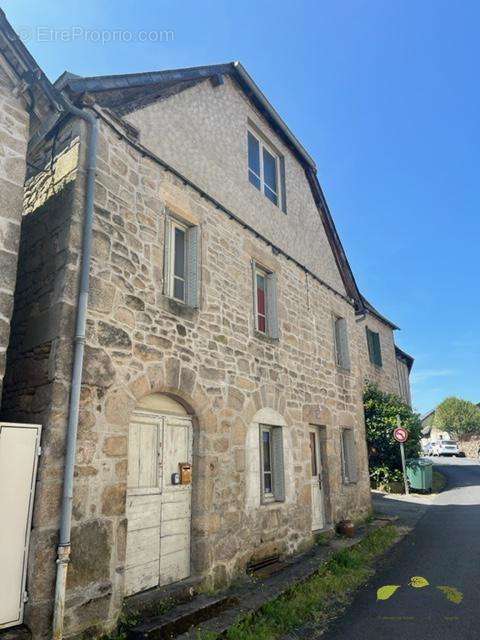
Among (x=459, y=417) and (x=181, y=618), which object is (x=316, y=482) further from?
(x=459, y=417)

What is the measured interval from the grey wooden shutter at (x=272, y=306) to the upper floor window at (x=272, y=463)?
1665 millimetres

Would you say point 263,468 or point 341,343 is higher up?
point 341,343

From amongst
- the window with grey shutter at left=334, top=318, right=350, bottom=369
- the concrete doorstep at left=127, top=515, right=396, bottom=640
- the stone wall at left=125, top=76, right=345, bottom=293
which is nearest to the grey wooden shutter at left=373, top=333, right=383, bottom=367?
the window with grey shutter at left=334, top=318, right=350, bottom=369

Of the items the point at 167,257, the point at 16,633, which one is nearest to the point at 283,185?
the point at 167,257

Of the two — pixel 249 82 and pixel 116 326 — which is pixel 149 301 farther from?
pixel 249 82

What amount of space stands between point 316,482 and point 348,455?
5.54 feet

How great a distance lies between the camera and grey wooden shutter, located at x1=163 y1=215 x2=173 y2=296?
18.6 ft

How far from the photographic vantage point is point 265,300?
7969 millimetres

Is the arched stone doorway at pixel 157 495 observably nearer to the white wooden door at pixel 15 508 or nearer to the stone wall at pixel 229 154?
the white wooden door at pixel 15 508

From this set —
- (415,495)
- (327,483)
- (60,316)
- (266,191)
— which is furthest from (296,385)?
(415,495)

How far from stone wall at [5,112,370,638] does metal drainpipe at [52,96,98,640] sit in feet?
0.24

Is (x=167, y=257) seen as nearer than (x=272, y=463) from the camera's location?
Yes

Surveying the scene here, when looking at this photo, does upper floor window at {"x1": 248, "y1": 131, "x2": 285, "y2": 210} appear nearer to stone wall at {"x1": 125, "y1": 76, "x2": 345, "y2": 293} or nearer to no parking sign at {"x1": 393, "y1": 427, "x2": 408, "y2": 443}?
stone wall at {"x1": 125, "y1": 76, "x2": 345, "y2": 293}

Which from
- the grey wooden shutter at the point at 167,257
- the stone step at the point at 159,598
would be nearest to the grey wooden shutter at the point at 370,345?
the grey wooden shutter at the point at 167,257
